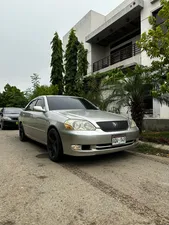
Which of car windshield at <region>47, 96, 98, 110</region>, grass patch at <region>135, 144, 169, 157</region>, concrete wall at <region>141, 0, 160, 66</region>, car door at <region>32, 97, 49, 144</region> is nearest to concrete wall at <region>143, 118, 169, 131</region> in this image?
concrete wall at <region>141, 0, 160, 66</region>

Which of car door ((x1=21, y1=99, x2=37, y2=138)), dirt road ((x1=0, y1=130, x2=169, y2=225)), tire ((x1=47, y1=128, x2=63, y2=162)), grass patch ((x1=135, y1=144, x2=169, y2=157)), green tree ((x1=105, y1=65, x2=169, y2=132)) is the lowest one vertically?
dirt road ((x1=0, y1=130, x2=169, y2=225))

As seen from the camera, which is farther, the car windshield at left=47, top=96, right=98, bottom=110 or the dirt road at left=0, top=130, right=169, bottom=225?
the car windshield at left=47, top=96, right=98, bottom=110

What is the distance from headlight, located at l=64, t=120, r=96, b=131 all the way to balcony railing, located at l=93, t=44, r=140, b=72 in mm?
10657

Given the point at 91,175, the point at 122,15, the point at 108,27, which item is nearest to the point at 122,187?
the point at 91,175

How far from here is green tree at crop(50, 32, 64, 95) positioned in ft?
60.5

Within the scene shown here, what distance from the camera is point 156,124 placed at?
888 cm

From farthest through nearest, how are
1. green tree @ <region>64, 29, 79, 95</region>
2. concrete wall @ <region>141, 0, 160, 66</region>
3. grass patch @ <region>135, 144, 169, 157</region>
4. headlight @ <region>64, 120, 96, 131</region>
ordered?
green tree @ <region>64, 29, 79, 95</region>
concrete wall @ <region>141, 0, 160, 66</region>
grass patch @ <region>135, 144, 169, 157</region>
headlight @ <region>64, 120, 96, 131</region>

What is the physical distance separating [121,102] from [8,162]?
4.35m

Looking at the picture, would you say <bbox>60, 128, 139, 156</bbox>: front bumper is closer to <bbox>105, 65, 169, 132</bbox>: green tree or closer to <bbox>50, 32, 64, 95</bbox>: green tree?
<bbox>105, 65, 169, 132</bbox>: green tree

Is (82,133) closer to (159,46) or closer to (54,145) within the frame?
(54,145)

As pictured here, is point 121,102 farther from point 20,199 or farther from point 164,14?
point 20,199

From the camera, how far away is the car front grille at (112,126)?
A: 12.3 feet

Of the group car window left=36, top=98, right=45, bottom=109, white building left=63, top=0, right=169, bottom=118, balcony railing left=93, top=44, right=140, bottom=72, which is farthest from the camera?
balcony railing left=93, top=44, right=140, bottom=72

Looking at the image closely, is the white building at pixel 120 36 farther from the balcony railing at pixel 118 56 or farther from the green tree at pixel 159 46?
the green tree at pixel 159 46
